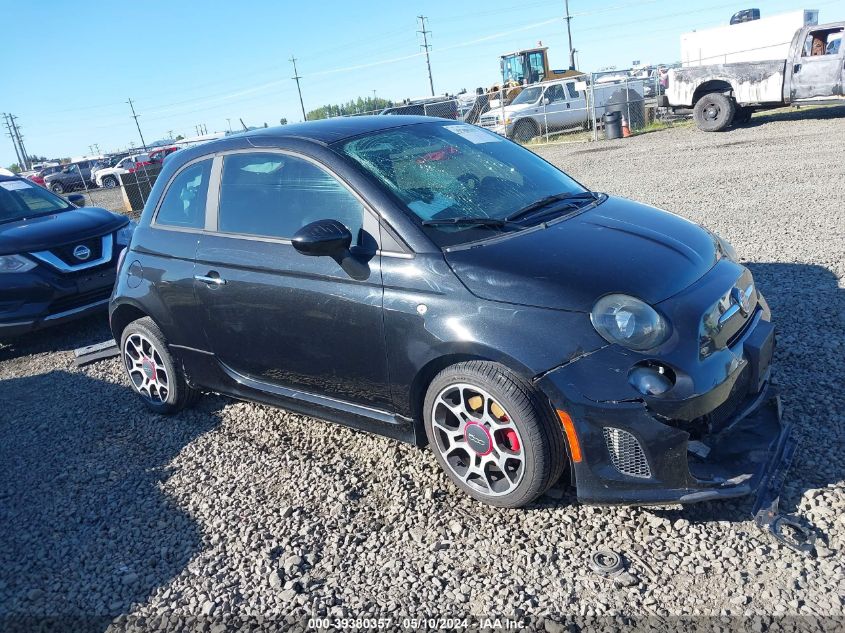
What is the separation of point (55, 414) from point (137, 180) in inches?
530

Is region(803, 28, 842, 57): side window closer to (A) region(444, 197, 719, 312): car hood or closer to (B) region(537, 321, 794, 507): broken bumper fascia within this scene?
(A) region(444, 197, 719, 312): car hood

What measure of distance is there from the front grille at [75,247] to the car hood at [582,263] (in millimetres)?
5227

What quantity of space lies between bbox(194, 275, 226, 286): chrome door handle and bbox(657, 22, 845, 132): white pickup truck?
48.9 feet

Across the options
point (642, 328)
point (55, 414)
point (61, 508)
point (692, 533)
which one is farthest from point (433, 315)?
point (55, 414)

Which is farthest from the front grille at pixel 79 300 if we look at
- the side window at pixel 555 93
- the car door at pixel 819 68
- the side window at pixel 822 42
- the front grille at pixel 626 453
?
the side window at pixel 555 93

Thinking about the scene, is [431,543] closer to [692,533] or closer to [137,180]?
[692,533]

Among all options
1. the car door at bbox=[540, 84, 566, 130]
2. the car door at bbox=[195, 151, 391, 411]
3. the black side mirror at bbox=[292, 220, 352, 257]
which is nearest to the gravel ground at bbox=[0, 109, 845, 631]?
the car door at bbox=[195, 151, 391, 411]

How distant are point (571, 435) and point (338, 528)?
4.05 feet

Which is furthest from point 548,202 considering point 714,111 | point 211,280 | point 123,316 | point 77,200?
point 714,111

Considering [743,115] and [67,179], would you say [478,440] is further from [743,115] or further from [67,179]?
[67,179]

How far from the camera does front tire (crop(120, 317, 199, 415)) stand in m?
4.43

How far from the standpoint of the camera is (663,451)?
8.45ft

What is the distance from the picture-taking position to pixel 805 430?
3.24 metres

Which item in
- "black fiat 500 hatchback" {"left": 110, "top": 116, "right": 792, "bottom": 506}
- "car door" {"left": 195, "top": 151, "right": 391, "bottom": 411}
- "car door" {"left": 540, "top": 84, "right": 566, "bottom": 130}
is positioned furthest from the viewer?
"car door" {"left": 540, "top": 84, "right": 566, "bottom": 130}
